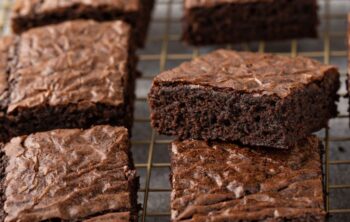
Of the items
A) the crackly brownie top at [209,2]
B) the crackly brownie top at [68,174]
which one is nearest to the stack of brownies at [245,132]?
the crackly brownie top at [68,174]

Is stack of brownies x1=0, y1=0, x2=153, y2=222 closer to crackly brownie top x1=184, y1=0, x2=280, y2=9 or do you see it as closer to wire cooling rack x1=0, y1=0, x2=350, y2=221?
wire cooling rack x1=0, y1=0, x2=350, y2=221

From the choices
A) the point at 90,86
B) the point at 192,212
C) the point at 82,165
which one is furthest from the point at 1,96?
the point at 192,212

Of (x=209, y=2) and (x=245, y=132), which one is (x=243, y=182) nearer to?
(x=245, y=132)

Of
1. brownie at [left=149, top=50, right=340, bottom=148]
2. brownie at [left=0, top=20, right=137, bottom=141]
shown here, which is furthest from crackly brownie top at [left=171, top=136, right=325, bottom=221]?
brownie at [left=0, top=20, right=137, bottom=141]

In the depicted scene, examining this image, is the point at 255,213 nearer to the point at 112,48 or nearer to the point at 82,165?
the point at 82,165

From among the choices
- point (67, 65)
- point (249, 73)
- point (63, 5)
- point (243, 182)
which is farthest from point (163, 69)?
point (243, 182)
